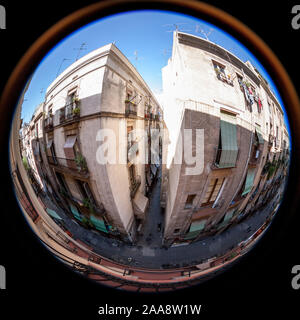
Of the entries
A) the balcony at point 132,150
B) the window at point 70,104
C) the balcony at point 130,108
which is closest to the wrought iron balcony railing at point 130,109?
the balcony at point 130,108

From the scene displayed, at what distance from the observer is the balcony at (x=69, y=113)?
2.43 feet

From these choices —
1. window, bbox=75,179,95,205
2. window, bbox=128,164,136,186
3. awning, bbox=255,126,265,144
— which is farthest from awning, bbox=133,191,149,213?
awning, bbox=255,126,265,144

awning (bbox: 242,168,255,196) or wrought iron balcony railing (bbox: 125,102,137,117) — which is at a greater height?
wrought iron balcony railing (bbox: 125,102,137,117)

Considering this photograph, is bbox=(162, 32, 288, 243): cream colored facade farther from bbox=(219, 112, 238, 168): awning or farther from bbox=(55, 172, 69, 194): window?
bbox=(55, 172, 69, 194): window

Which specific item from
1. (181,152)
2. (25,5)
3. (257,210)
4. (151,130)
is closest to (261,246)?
(257,210)

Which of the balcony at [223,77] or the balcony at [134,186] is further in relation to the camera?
the balcony at [134,186]

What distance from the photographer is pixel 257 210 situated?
104 centimetres

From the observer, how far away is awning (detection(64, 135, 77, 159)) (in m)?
0.76

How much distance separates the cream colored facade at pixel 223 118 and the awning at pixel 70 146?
2.68 feet

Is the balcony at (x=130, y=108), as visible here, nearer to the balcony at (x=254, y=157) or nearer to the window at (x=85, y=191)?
the window at (x=85, y=191)

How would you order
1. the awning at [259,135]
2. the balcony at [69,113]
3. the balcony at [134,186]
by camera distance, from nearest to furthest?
the balcony at [69,113] → the awning at [259,135] → the balcony at [134,186]

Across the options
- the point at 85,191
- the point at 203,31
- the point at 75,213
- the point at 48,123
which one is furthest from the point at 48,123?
the point at 203,31

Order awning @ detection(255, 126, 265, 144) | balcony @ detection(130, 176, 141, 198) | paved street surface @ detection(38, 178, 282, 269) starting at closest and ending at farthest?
awning @ detection(255, 126, 265, 144) → paved street surface @ detection(38, 178, 282, 269) → balcony @ detection(130, 176, 141, 198)
